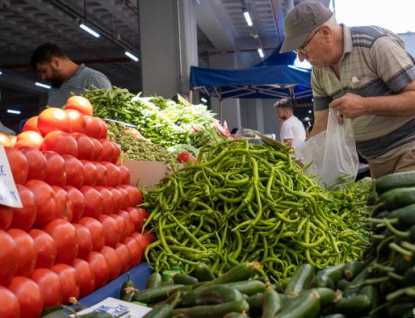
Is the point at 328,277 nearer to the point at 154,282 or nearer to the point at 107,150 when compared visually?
the point at 154,282

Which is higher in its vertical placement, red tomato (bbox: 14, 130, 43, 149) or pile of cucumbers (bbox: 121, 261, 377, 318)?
red tomato (bbox: 14, 130, 43, 149)

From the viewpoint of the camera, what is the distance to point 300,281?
1.71m

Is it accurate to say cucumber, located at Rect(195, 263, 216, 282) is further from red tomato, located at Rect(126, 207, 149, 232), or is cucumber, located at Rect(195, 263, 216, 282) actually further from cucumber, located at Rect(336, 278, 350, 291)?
red tomato, located at Rect(126, 207, 149, 232)

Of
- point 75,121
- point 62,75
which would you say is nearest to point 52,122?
point 75,121

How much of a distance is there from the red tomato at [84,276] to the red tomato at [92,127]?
81 centimetres

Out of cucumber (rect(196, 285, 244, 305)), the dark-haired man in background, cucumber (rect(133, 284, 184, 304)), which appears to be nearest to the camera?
cucumber (rect(196, 285, 244, 305))

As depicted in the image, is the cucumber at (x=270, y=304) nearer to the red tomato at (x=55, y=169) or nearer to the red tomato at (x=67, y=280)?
the red tomato at (x=67, y=280)

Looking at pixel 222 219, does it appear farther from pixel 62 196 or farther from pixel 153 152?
pixel 153 152

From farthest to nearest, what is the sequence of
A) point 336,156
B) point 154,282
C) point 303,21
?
point 336,156, point 303,21, point 154,282

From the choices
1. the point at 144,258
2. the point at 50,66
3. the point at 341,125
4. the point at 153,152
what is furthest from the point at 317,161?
the point at 50,66

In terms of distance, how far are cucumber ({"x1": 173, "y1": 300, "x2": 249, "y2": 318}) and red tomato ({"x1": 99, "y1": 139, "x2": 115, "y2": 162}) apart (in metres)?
1.38

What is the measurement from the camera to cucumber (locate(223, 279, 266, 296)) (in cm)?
170

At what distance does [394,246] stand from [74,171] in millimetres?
1470

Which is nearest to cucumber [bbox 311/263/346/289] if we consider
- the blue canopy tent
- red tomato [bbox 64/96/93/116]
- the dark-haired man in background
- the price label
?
the price label
